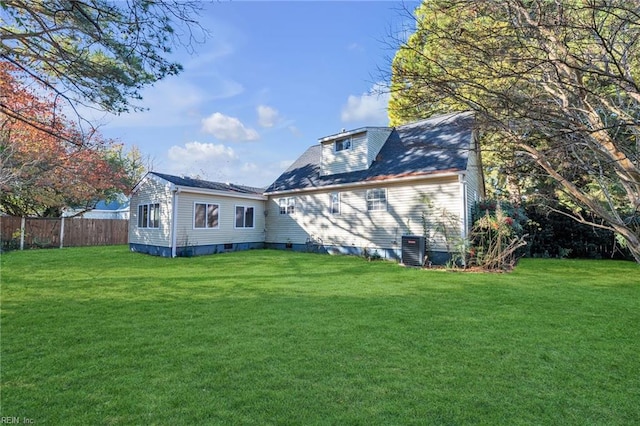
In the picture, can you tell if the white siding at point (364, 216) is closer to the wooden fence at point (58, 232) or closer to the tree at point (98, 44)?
the tree at point (98, 44)

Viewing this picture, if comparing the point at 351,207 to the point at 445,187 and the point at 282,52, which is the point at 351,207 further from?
the point at 282,52

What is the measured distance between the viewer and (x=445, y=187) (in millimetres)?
9906

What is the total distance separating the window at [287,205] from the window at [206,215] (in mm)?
2867

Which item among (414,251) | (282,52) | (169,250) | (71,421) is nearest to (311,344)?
(71,421)

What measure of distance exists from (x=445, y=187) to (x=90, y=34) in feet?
30.0

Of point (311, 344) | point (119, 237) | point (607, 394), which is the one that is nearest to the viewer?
point (607, 394)

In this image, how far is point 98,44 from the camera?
4617mm

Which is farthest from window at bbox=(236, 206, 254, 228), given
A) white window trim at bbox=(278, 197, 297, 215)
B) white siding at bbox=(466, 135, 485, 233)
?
white siding at bbox=(466, 135, 485, 233)

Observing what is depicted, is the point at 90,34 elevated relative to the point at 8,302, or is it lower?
elevated

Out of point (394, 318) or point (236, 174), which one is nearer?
point (394, 318)

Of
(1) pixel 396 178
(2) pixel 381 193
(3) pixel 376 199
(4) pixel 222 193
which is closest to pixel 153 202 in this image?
(4) pixel 222 193

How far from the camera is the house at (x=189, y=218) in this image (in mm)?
11977

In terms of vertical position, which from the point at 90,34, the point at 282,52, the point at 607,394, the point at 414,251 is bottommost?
the point at 607,394

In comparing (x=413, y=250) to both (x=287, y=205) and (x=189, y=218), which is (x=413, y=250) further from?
(x=189, y=218)
